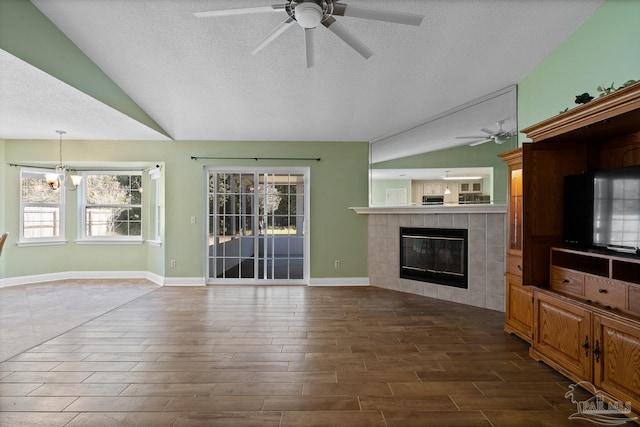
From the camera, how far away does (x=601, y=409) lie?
2.08m

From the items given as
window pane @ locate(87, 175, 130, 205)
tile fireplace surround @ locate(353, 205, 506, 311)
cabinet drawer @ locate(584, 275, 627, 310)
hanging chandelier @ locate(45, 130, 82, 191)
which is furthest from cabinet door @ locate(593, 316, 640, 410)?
window pane @ locate(87, 175, 130, 205)

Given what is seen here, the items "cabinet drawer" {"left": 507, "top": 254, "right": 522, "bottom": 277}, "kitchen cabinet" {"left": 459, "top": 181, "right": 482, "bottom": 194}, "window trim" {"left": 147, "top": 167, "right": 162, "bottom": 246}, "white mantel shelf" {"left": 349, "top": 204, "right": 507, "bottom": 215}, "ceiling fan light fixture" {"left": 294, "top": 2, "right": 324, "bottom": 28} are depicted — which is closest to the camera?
"ceiling fan light fixture" {"left": 294, "top": 2, "right": 324, "bottom": 28}

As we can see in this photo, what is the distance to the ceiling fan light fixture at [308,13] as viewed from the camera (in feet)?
6.66

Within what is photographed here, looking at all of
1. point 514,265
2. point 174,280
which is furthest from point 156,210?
point 514,265

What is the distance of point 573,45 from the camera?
2957mm

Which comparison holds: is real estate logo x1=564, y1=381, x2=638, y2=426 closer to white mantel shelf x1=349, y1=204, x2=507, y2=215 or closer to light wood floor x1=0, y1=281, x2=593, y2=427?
light wood floor x1=0, y1=281, x2=593, y2=427

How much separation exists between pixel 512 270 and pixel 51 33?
478 centimetres

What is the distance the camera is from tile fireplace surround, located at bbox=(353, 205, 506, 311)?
4.26m

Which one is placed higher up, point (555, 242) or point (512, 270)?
point (555, 242)

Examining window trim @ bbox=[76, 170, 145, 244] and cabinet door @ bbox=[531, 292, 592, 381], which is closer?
cabinet door @ bbox=[531, 292, 592, 381]

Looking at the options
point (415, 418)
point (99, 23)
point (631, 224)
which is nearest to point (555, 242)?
point (631, 224)

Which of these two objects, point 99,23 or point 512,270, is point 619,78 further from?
point 99,23

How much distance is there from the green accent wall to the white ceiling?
3.2 inches

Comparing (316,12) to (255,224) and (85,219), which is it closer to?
(255,224)
